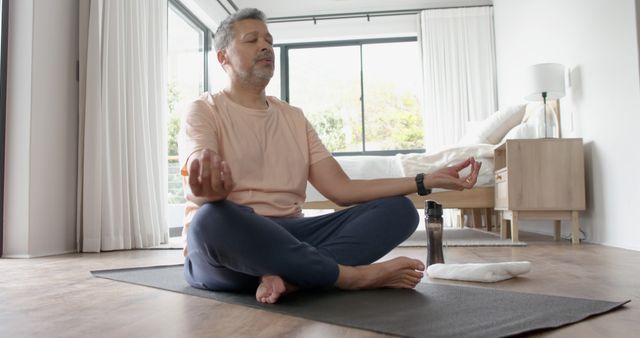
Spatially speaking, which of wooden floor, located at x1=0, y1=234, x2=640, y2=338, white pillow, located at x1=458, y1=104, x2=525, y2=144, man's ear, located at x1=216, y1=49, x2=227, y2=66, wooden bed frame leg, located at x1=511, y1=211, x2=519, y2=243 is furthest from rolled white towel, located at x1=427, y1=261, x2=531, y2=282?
white pillow, located at x1=458, y1=104, x2=525, y2=144

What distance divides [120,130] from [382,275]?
2.60 meters

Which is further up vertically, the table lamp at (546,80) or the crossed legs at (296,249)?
the table lamp at (546,80)

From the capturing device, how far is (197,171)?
3.62 feet

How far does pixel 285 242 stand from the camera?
130 cm

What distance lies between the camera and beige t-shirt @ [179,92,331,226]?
1540 millimetres

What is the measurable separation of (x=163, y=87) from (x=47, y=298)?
2832 mm

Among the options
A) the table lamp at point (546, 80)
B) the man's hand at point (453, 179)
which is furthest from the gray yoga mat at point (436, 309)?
the table lamp at point (546, 80)

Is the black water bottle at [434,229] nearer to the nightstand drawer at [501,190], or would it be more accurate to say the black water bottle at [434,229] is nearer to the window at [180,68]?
the nightstand drawer at [501,190]

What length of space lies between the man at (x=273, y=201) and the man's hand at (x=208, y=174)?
15cm

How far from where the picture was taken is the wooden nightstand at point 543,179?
3.40m

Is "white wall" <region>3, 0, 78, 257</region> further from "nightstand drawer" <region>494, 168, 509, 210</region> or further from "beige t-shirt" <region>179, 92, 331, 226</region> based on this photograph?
"nightstand drawer" <region>494, 168, 509, 210</region>

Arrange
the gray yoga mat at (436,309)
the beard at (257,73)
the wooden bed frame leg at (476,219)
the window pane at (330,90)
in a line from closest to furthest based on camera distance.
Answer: the gray yoga mat at (436,309) → the beard at (257,73) → the wooden bed frame leg at (476,219) → the window pane at (330,90)

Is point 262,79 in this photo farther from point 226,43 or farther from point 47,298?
point 47,298

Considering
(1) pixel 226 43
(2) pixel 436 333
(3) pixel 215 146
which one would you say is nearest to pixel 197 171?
(3) pixel 215 146
